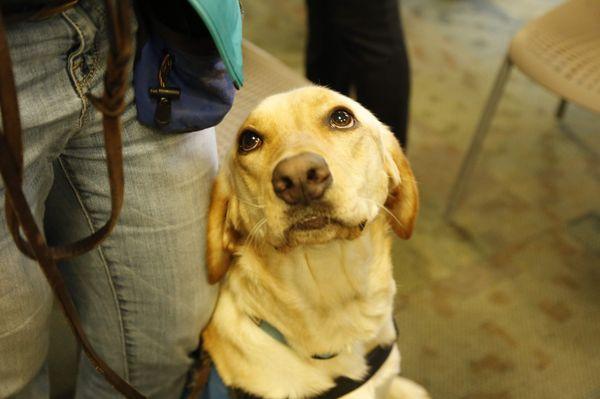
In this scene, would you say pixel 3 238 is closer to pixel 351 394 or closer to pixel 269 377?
pixel 269 377

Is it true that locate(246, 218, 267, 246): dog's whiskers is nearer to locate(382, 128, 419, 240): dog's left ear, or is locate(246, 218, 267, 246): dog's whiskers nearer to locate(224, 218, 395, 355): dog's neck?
locate(224, 218, 395, 355): dog's neck

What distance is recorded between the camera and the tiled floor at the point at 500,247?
186cm

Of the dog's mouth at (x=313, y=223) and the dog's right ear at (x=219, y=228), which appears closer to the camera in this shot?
the dog's mouth at (x=313, y=223)

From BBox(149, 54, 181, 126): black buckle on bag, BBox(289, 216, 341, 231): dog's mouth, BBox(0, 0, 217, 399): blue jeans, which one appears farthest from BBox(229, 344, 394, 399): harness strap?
BBox(149, 54, 181, 126): black buckle on bag

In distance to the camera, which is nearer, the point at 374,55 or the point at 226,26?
the point at 226,26

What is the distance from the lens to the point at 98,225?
1128 millimetres

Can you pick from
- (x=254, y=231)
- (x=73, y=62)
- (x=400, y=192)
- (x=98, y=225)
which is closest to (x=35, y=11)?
(x=73, y=62)

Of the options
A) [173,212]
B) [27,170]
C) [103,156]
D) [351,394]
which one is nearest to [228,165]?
[173,212]

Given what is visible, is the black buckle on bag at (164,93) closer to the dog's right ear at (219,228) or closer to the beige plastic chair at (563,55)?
the dog's right ear at (219,228)

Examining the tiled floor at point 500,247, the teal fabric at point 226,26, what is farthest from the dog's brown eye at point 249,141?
the tiled floor at point 500,247

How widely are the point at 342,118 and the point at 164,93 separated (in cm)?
38

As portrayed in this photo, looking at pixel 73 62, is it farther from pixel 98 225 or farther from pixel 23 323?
pixel 23 323

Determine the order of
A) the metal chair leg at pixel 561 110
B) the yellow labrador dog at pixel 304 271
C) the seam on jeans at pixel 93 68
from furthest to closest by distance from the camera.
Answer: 1. the metal chair leg at pixel 561 110
2. the yellow labrador dog at pixel 304 271
3. the seam on jeans at pixel 93 68

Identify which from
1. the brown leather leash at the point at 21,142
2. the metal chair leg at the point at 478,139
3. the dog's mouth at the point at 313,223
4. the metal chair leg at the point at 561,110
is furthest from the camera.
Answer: the metal chair leg at the point at 561,110
